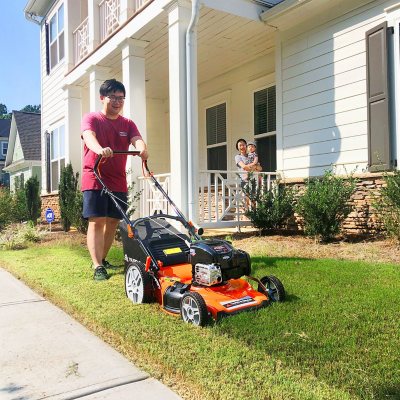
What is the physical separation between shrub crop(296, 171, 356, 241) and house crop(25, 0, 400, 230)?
525mm

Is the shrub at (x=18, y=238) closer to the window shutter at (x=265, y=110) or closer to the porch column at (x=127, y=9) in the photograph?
the porch column at (x=127, y=9)

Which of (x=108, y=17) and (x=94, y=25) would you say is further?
(x=94, y=25)

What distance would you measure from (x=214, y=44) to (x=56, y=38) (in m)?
7.07

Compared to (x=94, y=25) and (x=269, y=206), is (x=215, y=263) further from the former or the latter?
(x=94, y=25)

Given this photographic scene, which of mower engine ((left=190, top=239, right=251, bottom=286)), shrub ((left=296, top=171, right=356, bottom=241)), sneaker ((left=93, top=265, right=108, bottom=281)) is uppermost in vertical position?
shrub ((left=296, top=171, right=356, bottom=241))

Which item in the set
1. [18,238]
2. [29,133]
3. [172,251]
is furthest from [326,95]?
[29,133]

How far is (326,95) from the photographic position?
702 cm

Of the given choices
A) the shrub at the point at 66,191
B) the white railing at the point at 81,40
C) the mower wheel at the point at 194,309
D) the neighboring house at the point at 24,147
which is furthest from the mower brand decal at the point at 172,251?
the neighboring house at the point at 24,147

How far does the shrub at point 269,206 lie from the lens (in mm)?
6965

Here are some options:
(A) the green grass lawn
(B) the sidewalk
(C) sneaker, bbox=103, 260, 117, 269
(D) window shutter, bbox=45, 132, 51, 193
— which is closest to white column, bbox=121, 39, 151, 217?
(C) sneaker, bbox=103, 260, 117, 269

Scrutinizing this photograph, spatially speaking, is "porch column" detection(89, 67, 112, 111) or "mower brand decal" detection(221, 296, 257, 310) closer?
"mower brand decal" detection(221, 296, 257, 310)

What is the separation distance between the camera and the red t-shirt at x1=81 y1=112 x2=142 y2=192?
4398mm

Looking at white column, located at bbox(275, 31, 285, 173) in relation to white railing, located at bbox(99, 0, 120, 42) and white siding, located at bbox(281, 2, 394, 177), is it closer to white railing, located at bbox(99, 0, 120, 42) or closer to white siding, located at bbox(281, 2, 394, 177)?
white siding, located at bbox(281, 2, 394, 177)

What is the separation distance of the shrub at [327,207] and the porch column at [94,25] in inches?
259
